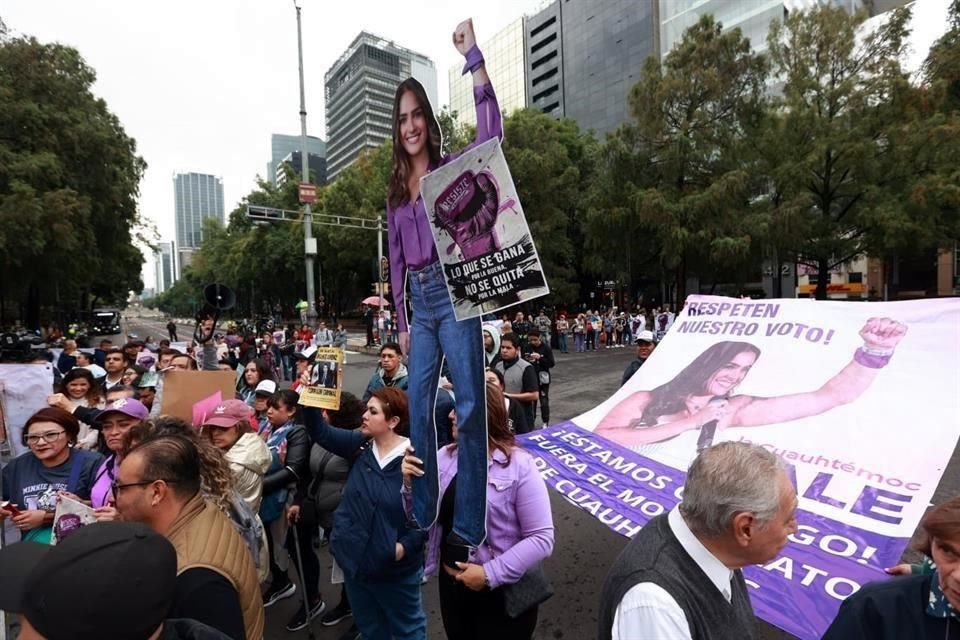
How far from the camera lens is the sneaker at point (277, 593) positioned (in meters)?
4.17

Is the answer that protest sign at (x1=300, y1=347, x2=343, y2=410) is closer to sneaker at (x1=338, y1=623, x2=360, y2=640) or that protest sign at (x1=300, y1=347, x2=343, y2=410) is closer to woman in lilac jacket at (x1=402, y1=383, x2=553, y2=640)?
woman in lilac jacket at (x1=402, y1=383, x2=553, y2=640)

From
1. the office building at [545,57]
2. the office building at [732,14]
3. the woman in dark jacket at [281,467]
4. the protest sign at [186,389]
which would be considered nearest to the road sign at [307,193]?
the protest sign at [186,389]

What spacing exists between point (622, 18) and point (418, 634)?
55609mm

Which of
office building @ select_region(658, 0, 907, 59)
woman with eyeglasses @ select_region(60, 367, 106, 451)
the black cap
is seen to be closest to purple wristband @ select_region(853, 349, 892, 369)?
the black cap

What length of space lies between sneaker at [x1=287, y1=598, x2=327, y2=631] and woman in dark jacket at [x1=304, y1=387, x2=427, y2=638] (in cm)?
119

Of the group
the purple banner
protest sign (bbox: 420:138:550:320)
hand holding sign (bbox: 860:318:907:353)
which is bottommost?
the purple banner

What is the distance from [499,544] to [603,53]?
184 feet

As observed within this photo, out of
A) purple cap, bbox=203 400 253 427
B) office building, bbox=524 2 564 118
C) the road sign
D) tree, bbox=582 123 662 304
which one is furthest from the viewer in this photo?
office building, bbox=524 2 564 118

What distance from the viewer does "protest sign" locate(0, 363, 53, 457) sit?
4.80 meters

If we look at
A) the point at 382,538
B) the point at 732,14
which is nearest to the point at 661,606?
the point at 382,538

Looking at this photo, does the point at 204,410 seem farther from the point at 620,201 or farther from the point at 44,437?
the point at 620,201

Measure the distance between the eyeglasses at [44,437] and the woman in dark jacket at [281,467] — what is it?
1.16 meters

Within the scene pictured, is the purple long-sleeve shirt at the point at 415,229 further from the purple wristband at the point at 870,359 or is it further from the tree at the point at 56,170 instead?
the tree at the point at 56,170

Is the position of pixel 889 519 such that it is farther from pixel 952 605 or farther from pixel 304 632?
pixel 304 632
